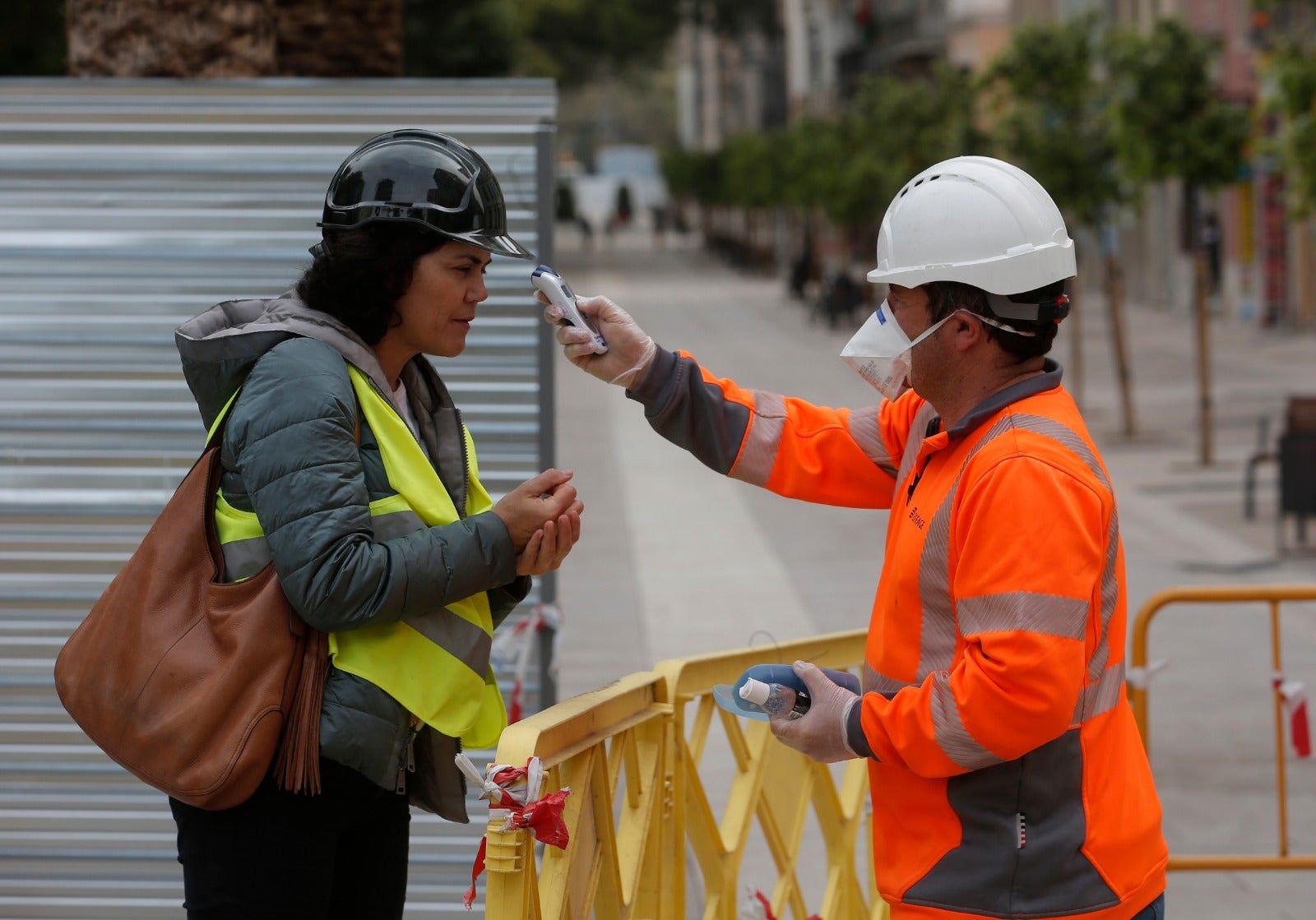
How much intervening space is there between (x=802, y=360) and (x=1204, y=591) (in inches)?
746

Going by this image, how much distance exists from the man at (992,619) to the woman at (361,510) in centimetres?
53

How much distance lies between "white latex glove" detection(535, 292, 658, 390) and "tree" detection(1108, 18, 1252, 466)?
41.9 feet

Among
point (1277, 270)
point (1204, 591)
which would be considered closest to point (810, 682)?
point (1204, 591)

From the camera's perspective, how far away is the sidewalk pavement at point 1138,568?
605cm

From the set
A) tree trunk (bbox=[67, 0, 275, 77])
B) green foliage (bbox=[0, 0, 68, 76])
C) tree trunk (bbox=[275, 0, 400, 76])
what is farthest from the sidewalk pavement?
green foliage (bbox=[0, 0, 68, 76])

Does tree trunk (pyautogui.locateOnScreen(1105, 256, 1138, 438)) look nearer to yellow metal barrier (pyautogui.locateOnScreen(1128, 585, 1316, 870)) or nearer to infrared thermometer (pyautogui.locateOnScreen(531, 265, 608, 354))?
yellow metal barrier (pyautogui.locateOnScreen(1128, 585, 1316, 870))

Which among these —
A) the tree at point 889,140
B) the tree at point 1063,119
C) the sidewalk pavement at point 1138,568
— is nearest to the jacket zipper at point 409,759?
the sidewalk pavement at point 1138,568

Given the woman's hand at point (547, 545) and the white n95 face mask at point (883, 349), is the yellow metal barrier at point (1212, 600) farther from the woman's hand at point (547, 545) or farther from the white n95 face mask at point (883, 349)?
the woman's hand at point (547, 545)

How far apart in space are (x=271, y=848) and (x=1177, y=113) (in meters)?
14.2

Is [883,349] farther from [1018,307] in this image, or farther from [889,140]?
[889,140]

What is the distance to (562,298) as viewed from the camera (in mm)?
2822

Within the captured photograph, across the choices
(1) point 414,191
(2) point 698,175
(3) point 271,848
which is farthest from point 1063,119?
(2) point 698,175

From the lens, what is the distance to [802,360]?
23.7m

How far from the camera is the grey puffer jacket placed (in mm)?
2348
